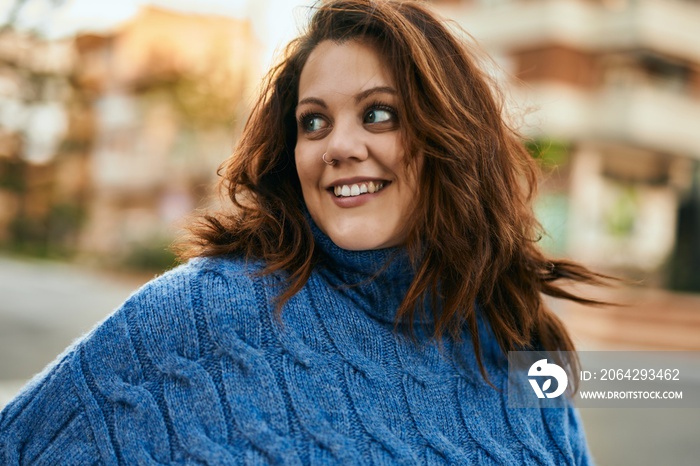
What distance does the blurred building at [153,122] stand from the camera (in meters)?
21.0

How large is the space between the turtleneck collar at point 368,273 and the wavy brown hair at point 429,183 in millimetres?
36

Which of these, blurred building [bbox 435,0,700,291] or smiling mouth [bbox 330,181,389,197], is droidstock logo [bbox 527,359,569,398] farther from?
blurred building [bbox 435,0,700,291]

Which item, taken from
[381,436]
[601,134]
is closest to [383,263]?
[381,436]

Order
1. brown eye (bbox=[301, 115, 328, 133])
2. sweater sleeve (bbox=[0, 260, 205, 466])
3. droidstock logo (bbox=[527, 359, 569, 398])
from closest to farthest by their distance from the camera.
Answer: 1. sweater sleeve (bbox=[0, 260, 205, 466])
2. brown eye (bbox=[301, 115, 328, 133])
3. droidstock logo (bbox=[527, 359, 569, 398])

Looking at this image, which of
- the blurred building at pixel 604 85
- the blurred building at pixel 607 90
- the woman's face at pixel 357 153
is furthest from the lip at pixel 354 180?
the blurred building at pixel 604 85

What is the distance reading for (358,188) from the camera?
1990mm

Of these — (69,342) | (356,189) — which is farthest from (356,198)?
(69,342)

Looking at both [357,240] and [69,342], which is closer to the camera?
[357,240]

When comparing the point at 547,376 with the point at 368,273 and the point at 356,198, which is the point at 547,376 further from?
the point at 356,198

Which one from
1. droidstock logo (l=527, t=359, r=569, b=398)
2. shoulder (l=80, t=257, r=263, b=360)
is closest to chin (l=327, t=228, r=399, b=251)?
shoulder (l=80, t=257, r=263, b=360)

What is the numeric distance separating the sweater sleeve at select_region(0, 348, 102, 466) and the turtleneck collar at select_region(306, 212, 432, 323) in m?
0.68

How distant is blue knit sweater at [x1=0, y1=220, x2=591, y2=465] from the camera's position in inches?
67.6

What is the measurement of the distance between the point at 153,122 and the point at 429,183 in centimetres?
2958

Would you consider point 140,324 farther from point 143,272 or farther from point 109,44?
point 109,44
